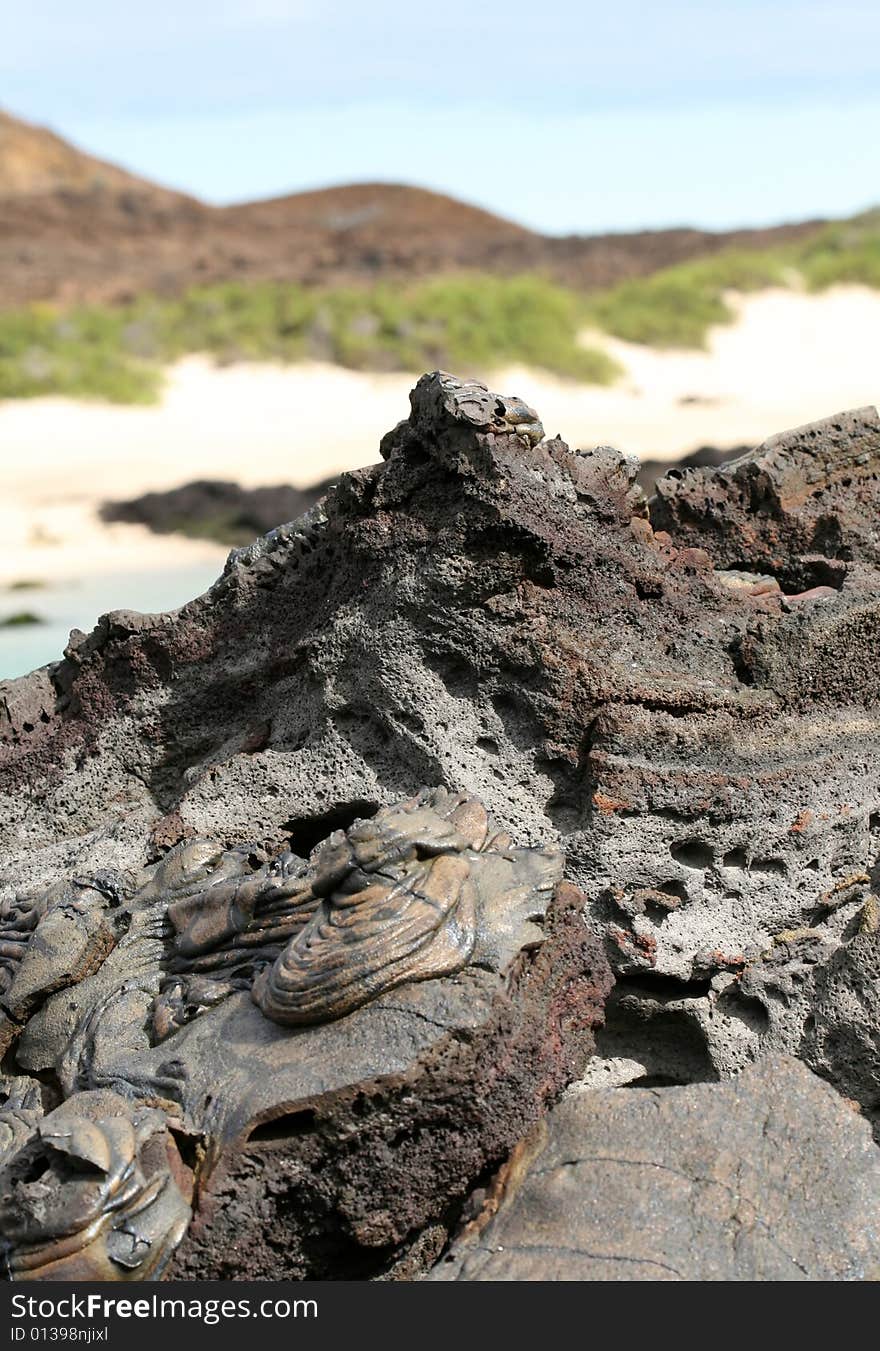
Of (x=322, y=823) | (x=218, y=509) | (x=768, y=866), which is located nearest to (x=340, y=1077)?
(x=322, y=823)

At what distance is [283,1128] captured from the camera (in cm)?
290

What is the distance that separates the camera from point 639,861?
3482 millimetres

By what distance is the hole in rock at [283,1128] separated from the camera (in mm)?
2877

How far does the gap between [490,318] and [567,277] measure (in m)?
4.15

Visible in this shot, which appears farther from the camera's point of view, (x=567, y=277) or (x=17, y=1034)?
(x=567, y=277)

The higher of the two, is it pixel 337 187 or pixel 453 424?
pixel 337 187

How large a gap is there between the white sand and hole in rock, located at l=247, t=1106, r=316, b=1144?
790 cm

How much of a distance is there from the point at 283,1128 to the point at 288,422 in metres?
13.0

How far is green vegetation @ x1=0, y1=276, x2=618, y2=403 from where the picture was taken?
16625mm

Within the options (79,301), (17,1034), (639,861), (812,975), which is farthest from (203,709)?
(79,301)

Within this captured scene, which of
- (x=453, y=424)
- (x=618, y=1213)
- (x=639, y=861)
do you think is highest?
(x=453, y=424)

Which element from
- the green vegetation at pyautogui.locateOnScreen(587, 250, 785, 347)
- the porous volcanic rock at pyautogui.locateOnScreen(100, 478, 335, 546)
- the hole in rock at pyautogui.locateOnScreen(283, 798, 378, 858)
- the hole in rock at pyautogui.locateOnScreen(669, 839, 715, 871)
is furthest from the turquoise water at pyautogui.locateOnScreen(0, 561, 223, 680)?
the green vegetation at pyautogui.locateOnScreen(587, 250, 785, 347)

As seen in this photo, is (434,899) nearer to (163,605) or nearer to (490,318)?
(163,605)

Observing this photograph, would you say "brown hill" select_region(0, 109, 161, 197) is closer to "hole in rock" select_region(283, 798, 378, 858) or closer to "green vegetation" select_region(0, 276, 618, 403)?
"green vegetation" select_region(0, 276, 618, 403)
